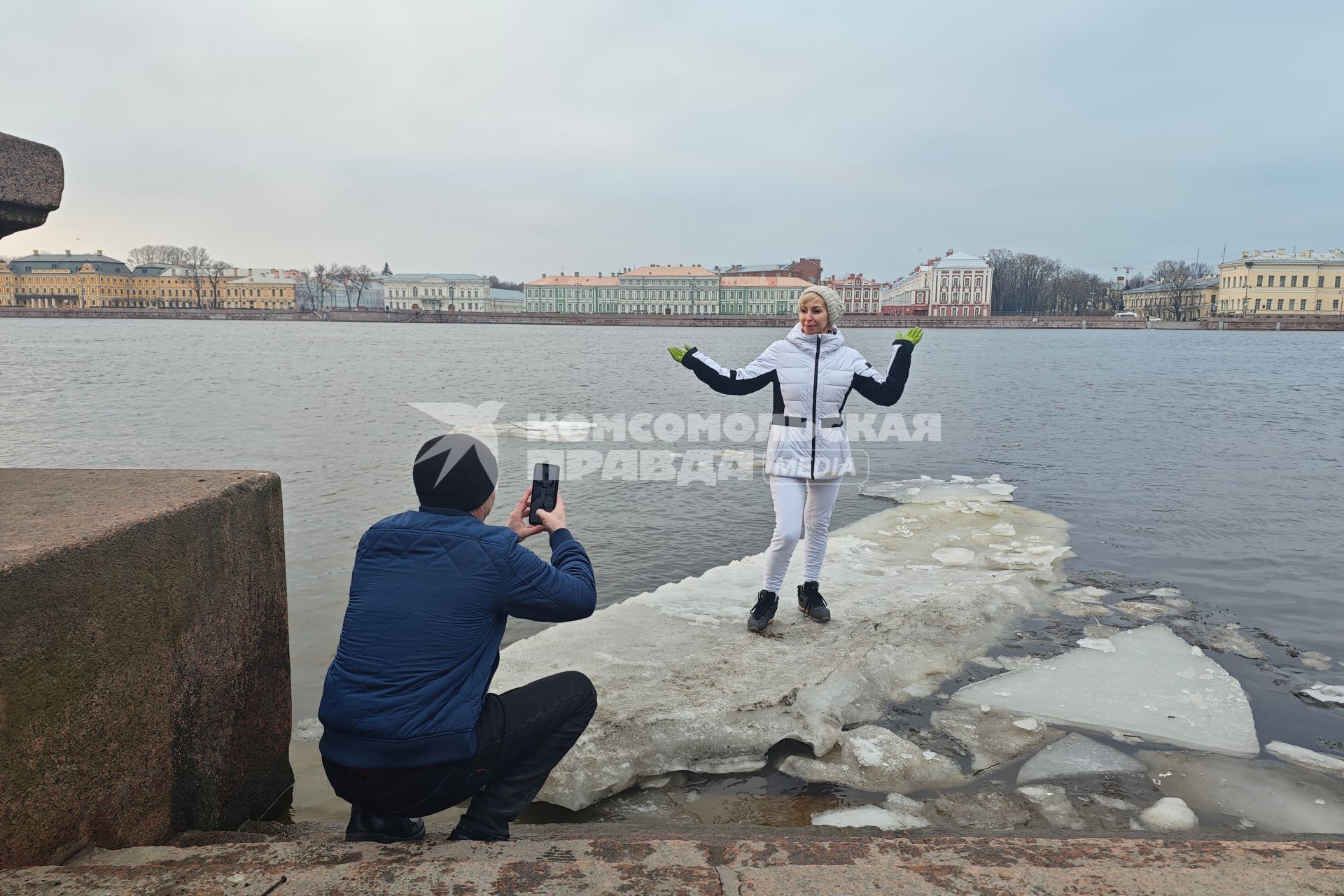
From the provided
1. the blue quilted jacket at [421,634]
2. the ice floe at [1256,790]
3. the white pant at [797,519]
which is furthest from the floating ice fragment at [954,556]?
the blue quilted jacket at [421,634]

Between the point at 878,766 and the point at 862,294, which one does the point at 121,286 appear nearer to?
the point at 862,294

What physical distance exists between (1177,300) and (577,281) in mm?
86128

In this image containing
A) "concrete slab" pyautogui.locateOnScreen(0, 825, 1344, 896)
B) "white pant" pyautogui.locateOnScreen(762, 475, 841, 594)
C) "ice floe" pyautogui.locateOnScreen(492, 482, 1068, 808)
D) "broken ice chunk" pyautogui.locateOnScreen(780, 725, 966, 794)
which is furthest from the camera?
"white pant" pyautogui.locateOnScreen(762, 475, 841, 594)

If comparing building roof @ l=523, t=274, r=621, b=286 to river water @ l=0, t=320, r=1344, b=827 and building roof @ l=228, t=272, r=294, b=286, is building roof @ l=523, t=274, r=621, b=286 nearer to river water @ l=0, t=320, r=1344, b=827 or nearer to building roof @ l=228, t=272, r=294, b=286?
building roof @ l=228, t=272, r=294, b=286

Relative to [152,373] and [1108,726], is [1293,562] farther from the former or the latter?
[152,373]

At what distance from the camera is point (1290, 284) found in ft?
332

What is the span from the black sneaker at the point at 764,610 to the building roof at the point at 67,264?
147 m

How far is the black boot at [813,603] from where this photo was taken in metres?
4.73

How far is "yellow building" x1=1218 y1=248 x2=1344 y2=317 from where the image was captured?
99625 mm

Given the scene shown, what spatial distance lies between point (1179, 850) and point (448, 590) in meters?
1.77

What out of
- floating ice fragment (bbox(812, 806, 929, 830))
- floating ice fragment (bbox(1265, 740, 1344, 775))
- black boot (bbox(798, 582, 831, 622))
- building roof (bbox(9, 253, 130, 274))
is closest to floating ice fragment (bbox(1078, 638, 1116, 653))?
floating ice fragment (bbox(1265, 740, 1344, 775))

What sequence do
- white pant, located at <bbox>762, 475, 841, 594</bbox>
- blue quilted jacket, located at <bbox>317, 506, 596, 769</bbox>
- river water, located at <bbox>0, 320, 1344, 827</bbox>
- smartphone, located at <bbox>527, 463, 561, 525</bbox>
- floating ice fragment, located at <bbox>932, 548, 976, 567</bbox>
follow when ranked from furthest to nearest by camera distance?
river water, located at <bbox>0, 320, 1344, 827</bbox> → floating ice fragment, located at <bbox>932, 548, 976, 567</bbox> → white pant, located at <bbox>762, 475, 841, 594</bbox> → smartphone, located at <bbox>527, 463, 561, 525</bbox> → blue quilted jacket, located at <bbox>317, 506, 596, 769</bbox>

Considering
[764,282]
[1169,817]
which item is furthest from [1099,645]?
[764,282]

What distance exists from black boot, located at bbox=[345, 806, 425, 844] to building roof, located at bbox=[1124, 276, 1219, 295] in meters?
131
